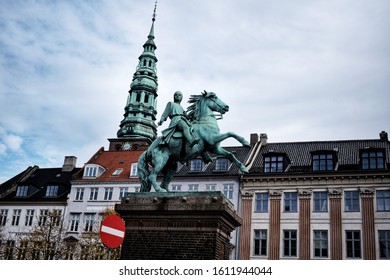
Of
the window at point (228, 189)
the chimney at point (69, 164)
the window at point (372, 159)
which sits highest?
the chimney at point (69, 164)

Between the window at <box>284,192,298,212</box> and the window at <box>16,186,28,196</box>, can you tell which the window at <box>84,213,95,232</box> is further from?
the window at <box>284,192,298,212</box>

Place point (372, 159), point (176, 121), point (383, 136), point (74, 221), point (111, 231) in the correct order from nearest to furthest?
point (111, 231), point (176, 121), point (372, 159), point (383, 136), point (74, 221)

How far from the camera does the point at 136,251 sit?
36.9ft

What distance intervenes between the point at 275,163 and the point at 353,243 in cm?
845

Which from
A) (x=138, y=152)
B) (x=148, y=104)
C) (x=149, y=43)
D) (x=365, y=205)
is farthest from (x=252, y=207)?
(x=149, y=43)

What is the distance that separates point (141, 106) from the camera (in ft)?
233

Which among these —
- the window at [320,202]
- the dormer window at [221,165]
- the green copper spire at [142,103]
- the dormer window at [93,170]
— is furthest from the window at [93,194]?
the green copper spire at [142,103]

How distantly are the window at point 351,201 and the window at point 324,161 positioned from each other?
8.41 feet

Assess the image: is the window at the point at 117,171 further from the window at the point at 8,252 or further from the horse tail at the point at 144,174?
the horse tail at the point at 144,174

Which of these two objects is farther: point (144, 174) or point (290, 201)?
point (290, 201)

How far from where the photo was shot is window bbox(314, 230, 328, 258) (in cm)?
3506

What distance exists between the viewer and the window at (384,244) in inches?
1328

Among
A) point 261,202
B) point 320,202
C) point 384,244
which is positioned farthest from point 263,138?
point 384,244

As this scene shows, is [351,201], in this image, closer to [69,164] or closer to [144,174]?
[144,174]
